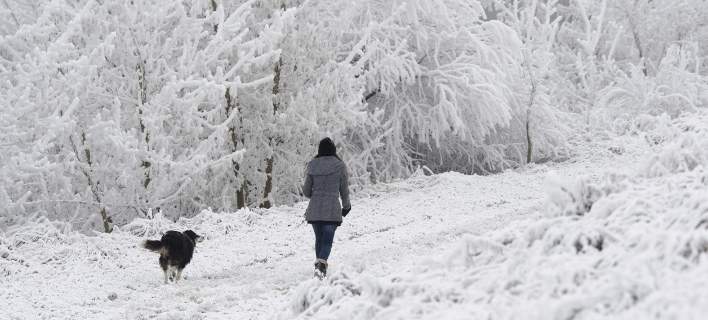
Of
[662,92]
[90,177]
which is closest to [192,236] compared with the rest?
[90,177]

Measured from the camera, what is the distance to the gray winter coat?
855cm

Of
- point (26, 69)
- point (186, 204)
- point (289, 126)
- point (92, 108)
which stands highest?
point (26, 69)

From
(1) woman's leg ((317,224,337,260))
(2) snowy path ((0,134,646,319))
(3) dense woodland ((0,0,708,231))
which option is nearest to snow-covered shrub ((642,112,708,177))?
(2) snowy path ((0,134,646,319))

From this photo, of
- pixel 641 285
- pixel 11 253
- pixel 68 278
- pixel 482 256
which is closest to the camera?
pixel 641 285

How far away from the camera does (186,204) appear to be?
611 inches

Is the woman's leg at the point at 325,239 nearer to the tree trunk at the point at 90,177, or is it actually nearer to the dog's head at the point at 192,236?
the dog's head at the point at 192,236

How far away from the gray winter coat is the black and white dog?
1910 millimetres

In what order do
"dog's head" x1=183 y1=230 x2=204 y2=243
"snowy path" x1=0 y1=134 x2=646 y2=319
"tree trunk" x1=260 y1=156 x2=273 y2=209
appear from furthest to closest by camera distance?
"tree trunk" x1=260 y1=156 x2=273 y2=209, "dog's head" x1=183 y1=230 x2=204 y2=243, "snowy path" x1=0 y1=134 x2=646 y2=319

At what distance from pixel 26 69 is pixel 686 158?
11285mm

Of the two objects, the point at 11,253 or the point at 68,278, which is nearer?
the point at 68,278

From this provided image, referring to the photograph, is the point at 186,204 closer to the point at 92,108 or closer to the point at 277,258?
the point at 92,108

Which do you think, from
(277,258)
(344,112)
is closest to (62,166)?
(277,258)

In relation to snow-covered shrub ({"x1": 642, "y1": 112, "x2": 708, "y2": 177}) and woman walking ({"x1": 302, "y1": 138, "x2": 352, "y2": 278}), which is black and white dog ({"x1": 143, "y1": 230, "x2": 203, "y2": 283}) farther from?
snow-covered shrub ({"x1": 642, "y1": 112, "x2": 708, "y2": 177})

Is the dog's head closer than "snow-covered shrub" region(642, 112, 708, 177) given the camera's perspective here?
No
